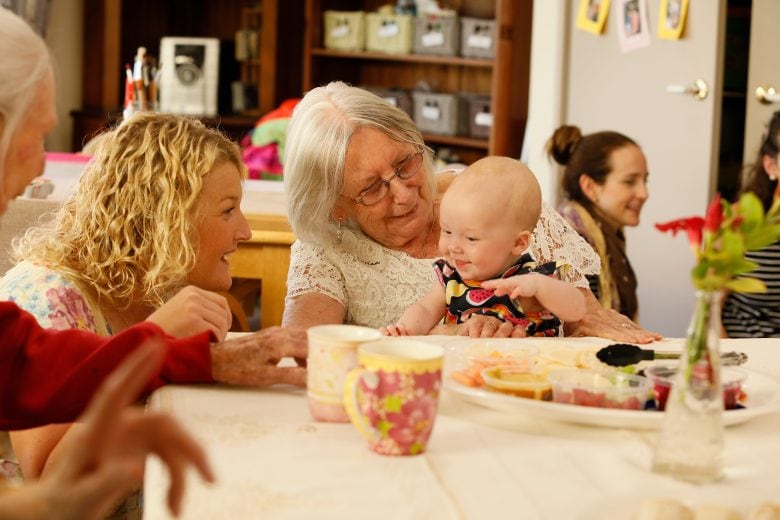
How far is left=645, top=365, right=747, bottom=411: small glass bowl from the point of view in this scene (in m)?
1.28

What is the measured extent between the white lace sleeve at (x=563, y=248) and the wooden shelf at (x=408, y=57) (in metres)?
2.94

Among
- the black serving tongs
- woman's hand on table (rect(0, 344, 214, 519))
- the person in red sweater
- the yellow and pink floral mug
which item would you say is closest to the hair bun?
the black serving tongs

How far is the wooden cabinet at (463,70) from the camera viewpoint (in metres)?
4.82

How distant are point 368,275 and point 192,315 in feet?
2.42

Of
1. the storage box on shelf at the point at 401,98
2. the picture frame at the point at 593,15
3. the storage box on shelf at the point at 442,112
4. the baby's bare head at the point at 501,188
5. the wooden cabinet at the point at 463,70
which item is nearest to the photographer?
the baby's bare head at the point at 501,188

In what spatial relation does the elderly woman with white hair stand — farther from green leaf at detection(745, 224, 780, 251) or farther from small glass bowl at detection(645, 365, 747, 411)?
green leaf at detection(745, 224, 780, 251)

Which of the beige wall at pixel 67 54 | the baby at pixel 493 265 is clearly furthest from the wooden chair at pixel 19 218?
the beige wall at pixel 67 54

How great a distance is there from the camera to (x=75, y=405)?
1.38 m

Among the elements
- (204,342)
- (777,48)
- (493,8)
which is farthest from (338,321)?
(493,8)

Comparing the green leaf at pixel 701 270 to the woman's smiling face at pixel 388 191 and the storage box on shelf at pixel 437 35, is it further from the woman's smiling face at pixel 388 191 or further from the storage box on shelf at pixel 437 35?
the storage box on shelf at pixel 437 35

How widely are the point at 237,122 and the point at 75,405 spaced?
15.6ft

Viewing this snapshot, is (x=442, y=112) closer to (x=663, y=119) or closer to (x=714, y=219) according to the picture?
(x=663, y=119)

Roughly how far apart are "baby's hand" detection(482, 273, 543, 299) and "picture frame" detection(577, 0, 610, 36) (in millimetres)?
2663

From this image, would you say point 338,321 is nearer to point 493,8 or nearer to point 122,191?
point 122,191
